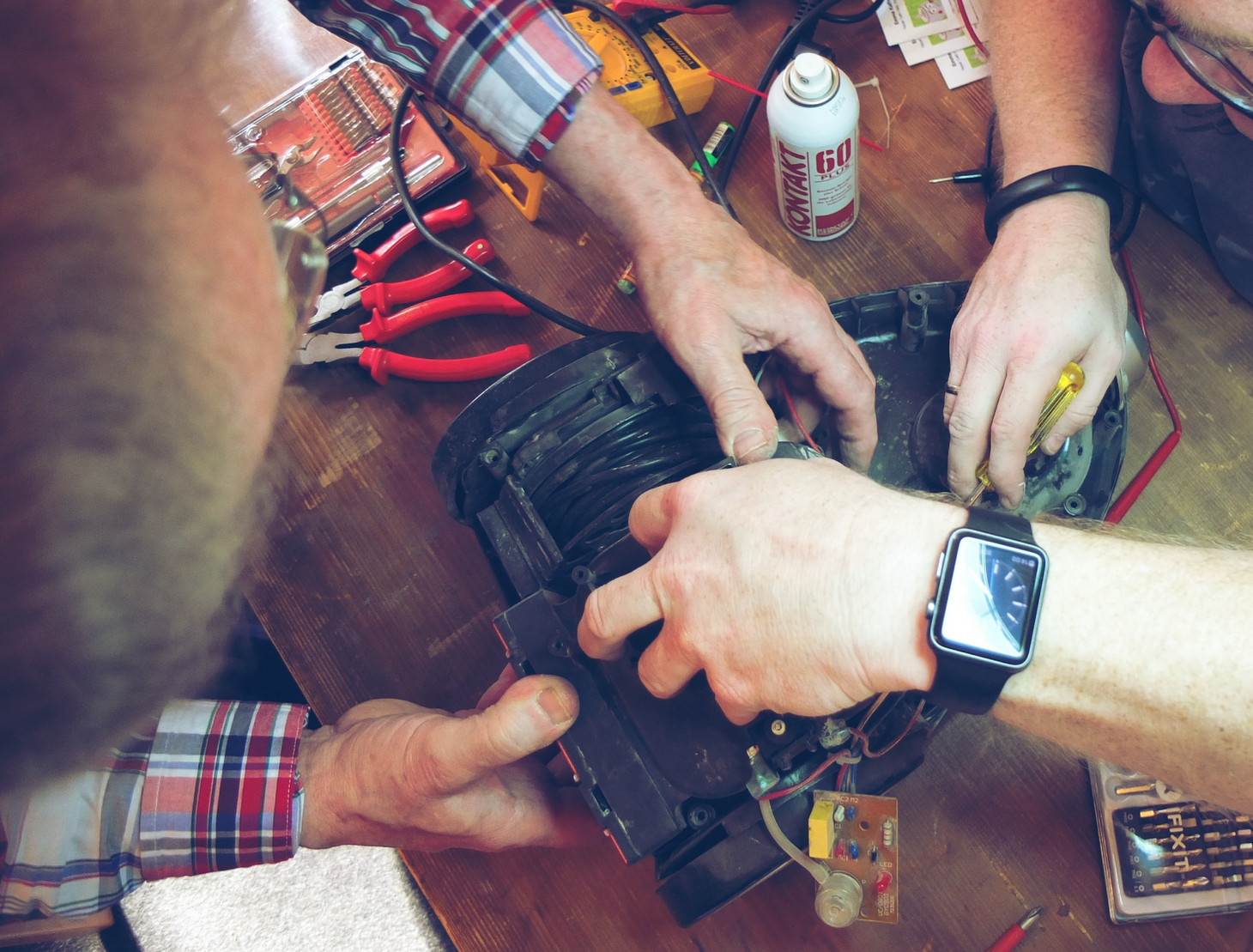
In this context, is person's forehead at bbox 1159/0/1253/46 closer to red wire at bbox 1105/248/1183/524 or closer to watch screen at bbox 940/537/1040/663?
red wire at bbox 1105/248/1183/524

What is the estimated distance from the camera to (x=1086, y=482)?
843mm

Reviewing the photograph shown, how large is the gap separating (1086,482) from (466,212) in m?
0.83

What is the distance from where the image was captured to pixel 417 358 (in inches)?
41.5

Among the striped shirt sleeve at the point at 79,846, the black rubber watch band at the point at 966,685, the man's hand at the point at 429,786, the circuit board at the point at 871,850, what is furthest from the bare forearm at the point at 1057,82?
the striped shirt sleeve at the point at 79,846

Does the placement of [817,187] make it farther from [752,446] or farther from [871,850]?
[871,850]

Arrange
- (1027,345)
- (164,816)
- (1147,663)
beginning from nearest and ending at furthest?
(1147,663), (1027,345), (164,816)

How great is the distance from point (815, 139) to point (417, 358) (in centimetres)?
55

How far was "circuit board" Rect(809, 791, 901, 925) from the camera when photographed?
0.82 meters

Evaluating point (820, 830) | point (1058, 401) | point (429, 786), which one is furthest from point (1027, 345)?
point (429, 786)

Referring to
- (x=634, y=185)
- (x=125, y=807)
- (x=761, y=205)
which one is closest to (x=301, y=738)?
(x=125, y=807)

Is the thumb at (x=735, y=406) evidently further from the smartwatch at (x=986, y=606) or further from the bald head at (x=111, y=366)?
the bald head at (x=111, y=366)

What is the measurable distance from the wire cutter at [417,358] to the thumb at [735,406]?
32 cm

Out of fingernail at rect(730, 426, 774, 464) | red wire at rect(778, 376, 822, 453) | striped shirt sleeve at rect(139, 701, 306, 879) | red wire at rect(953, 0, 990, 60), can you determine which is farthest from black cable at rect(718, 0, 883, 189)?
striped shirt sleeve at rect(139, 701, 306, 879)

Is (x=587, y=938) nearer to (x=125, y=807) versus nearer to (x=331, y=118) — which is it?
(x=125, y=807)
